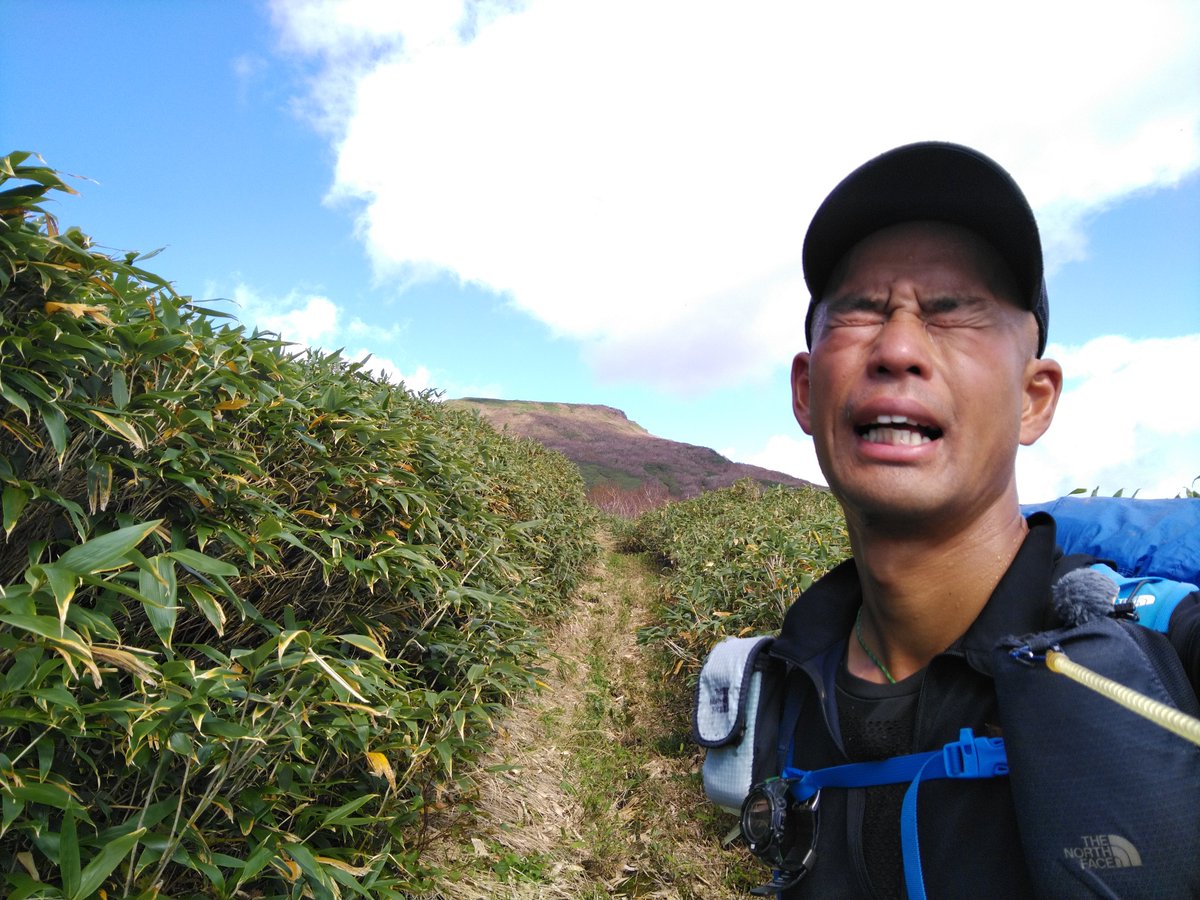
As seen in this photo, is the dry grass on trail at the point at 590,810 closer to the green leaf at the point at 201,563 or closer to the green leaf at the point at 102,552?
the green leaf at the point at 201,563

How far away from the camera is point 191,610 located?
280 centimetres

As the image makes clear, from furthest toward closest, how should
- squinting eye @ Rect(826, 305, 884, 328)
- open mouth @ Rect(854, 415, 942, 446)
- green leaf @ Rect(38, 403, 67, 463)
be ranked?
green leaf @ Rect(38, 403, 67, 463)
squinting eye @ Rect(826, 305, 884, 328)
open mouth @ Rect(854, 415, 942, 446)

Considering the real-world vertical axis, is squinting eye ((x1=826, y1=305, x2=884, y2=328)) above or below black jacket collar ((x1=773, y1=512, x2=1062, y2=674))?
above

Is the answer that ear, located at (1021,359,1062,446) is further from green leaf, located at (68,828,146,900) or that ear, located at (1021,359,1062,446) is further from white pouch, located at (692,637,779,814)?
green leaf, located at (68,828,146,900)

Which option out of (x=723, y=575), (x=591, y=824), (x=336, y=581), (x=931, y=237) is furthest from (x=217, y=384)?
(x=723, y=575)

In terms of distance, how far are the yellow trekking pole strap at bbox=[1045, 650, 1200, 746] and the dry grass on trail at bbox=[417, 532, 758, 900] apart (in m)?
3.26

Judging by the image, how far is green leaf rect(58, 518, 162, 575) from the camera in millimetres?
1735

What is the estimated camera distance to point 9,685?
167 cm

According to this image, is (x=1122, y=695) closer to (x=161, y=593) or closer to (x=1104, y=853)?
(x=1104, y=853)

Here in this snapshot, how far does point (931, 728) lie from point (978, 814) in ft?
0.49

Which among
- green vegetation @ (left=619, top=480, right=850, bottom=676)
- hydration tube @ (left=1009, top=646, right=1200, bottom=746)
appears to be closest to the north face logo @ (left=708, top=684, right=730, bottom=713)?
hydration tube @ (left=1009, top=646, right=1200, bottom=746)

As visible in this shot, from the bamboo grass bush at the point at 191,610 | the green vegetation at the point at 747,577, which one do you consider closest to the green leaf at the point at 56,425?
the bamboo grass bush at the point at 191,610

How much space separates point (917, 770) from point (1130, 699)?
0.46 meters

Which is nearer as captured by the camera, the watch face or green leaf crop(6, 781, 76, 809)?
the watch face
